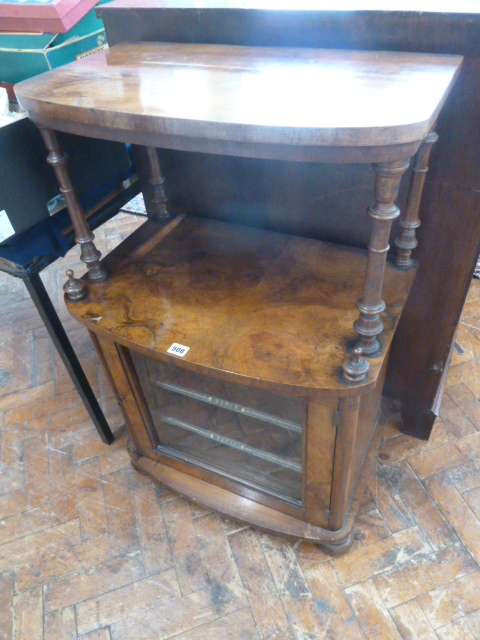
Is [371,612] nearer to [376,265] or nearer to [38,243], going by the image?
[376,265]

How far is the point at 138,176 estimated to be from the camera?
150cm

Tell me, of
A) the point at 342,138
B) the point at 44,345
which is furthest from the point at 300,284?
the point at 44,345

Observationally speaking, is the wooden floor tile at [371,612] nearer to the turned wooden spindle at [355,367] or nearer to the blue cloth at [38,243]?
the turned wooden spindle at [355,367]

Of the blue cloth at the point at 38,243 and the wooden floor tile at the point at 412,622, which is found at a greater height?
the blue cloth at the point at 38,243

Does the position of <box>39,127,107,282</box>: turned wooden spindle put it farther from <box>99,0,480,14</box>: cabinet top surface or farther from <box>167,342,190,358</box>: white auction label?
<box>99,0,480,14</box>: cabinet top surface

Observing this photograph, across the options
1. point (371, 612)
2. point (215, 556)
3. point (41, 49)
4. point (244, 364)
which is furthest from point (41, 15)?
point (371, 612)

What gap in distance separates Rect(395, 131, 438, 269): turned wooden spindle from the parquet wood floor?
75 cm

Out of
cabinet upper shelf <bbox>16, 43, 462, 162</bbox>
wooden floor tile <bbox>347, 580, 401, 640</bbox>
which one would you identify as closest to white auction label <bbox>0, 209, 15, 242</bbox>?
cabinet upper shelf <bbox>16, 43, 462, 162</bbox>

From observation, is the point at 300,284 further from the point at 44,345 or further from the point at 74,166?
the point at 44,345

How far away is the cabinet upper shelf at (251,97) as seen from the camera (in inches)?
28.6

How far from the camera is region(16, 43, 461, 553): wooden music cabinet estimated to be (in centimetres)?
78

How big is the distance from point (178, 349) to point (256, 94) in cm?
53

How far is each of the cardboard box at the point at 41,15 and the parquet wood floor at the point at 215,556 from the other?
1276 millimetres

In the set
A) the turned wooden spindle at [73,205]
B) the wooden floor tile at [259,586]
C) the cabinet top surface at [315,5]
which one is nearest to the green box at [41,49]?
the cabinet top surface at [315,5]
